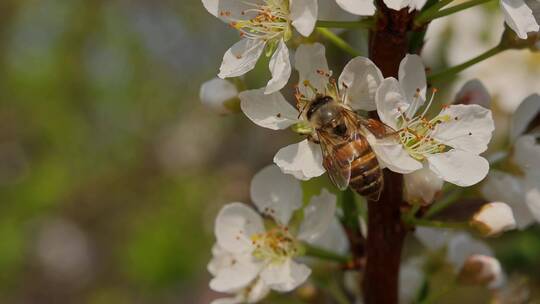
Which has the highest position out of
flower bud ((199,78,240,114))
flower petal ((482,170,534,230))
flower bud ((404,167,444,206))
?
flower bud ((199,78,240,114))

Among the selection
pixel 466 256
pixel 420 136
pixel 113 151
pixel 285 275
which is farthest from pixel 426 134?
pixel 113 151

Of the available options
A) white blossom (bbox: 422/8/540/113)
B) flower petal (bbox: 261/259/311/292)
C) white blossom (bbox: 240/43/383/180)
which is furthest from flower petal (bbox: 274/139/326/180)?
white blossom (bbox: 422/8/540/113)

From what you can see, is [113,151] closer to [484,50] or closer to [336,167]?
[484,50]

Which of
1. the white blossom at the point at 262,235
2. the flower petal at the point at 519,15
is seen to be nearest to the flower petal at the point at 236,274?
the white blossom at the point at 262,235

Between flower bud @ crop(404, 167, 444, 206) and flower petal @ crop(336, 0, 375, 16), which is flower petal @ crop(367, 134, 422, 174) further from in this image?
flower petal @ crop(336, 0, 375, 16)

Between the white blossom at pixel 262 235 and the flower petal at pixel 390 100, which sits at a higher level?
the flower petal at pixel 390 100

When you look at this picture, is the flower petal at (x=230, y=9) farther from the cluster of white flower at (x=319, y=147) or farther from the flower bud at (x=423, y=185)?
the flower bud at (x=423, y=185)

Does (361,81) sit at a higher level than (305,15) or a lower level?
lower
